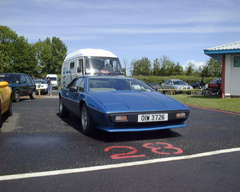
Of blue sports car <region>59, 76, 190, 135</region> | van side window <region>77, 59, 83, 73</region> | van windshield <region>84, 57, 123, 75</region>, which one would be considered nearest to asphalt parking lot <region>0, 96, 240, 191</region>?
blue sports car <region>59, 76, 190, 135</region>

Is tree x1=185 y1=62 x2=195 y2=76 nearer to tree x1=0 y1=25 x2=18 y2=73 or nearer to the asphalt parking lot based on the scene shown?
tree x1=0 y1=25 x2=18 y2=73

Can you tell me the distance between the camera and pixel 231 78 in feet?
50.0

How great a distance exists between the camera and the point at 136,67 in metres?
65.4

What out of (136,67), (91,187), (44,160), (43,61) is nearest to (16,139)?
(44,160)

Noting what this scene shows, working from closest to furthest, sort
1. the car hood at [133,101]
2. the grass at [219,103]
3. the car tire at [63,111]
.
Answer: the car hood at [133,101] < the car tire at [63,111] < the grass at [219,103]

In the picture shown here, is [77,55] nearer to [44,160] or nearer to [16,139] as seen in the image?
[16,139]

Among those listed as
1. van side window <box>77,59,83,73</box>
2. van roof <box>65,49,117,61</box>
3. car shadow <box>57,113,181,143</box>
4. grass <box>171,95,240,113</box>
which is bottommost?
car shadow <box>57,113,181,143</box>

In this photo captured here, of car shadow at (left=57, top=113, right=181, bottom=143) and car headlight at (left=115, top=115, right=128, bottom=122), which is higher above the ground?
car headlight at (left=115, top=115, right=128, bottom=122)

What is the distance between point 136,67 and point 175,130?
198 ft

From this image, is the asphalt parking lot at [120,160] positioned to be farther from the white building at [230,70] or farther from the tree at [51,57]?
the tree at [51,57]

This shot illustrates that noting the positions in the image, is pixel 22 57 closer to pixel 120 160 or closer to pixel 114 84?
pixel 114 84

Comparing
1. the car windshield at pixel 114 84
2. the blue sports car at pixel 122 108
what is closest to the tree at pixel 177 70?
the car windshield at pixel 114 84

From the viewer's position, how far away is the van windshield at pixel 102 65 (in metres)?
12.7

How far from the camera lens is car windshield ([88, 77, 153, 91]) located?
18.7 ft
